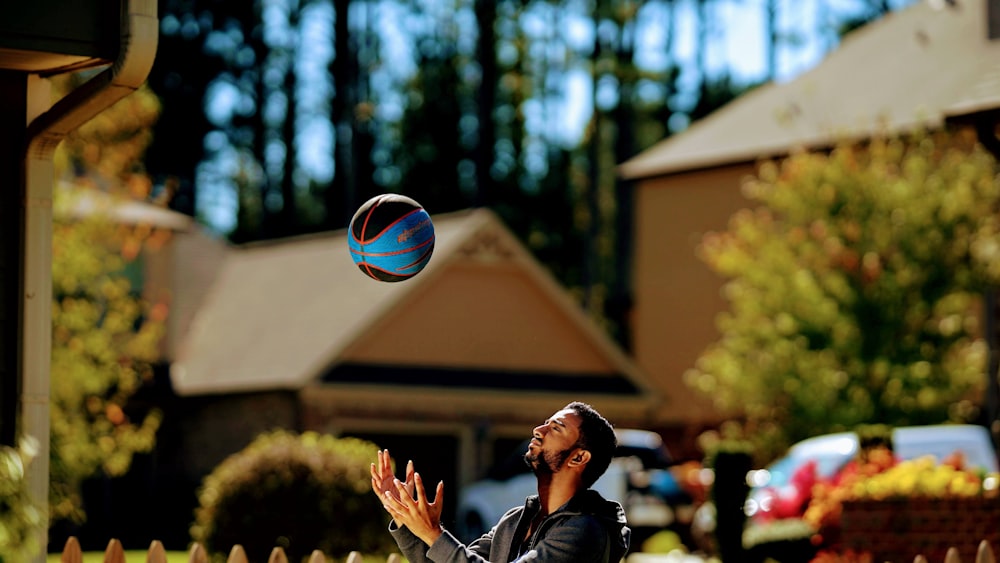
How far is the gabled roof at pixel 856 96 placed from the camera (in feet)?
→ 113

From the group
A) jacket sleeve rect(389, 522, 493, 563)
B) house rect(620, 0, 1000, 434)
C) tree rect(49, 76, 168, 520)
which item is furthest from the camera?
house rect(620, 0, 1000, 434)

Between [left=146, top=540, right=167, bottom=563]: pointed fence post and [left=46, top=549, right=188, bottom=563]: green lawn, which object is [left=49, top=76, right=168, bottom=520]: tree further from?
[left=146, top=540, right=167, bottom=563]: pointed fence post

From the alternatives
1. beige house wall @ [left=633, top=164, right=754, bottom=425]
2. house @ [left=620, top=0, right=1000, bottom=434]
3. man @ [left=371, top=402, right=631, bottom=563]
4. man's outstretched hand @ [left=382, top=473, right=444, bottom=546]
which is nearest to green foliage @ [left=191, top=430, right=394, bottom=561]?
man @ [left=371, top=402, right=631, bottom=563]

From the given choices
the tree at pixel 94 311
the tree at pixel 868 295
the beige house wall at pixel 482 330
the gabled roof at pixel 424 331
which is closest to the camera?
the tree at pixel 94 311

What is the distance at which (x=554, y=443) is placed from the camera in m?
6.26

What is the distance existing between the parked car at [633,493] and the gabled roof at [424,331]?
4.38 m

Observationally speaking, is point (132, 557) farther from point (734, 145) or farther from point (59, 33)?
point (734, 145)

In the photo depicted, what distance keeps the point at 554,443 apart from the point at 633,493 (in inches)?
840

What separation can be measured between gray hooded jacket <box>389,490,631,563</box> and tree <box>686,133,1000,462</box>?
22.3 meters

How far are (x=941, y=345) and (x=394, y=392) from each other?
30.8 ft

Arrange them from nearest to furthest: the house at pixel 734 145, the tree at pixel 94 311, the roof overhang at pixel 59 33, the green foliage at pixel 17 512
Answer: the green foliage at pixel 17 512 → the roof overhang at pixel 59 33 → the tree at pixel 94 311 → the house at pixel 734 145

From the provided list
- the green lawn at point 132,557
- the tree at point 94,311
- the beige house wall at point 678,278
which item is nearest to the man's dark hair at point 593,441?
the green lawn at point 132,557

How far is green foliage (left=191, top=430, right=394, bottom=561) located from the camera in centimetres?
1680

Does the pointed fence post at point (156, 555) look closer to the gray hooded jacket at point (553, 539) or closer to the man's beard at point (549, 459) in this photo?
the gray hooded jacket at point (553, 539)
